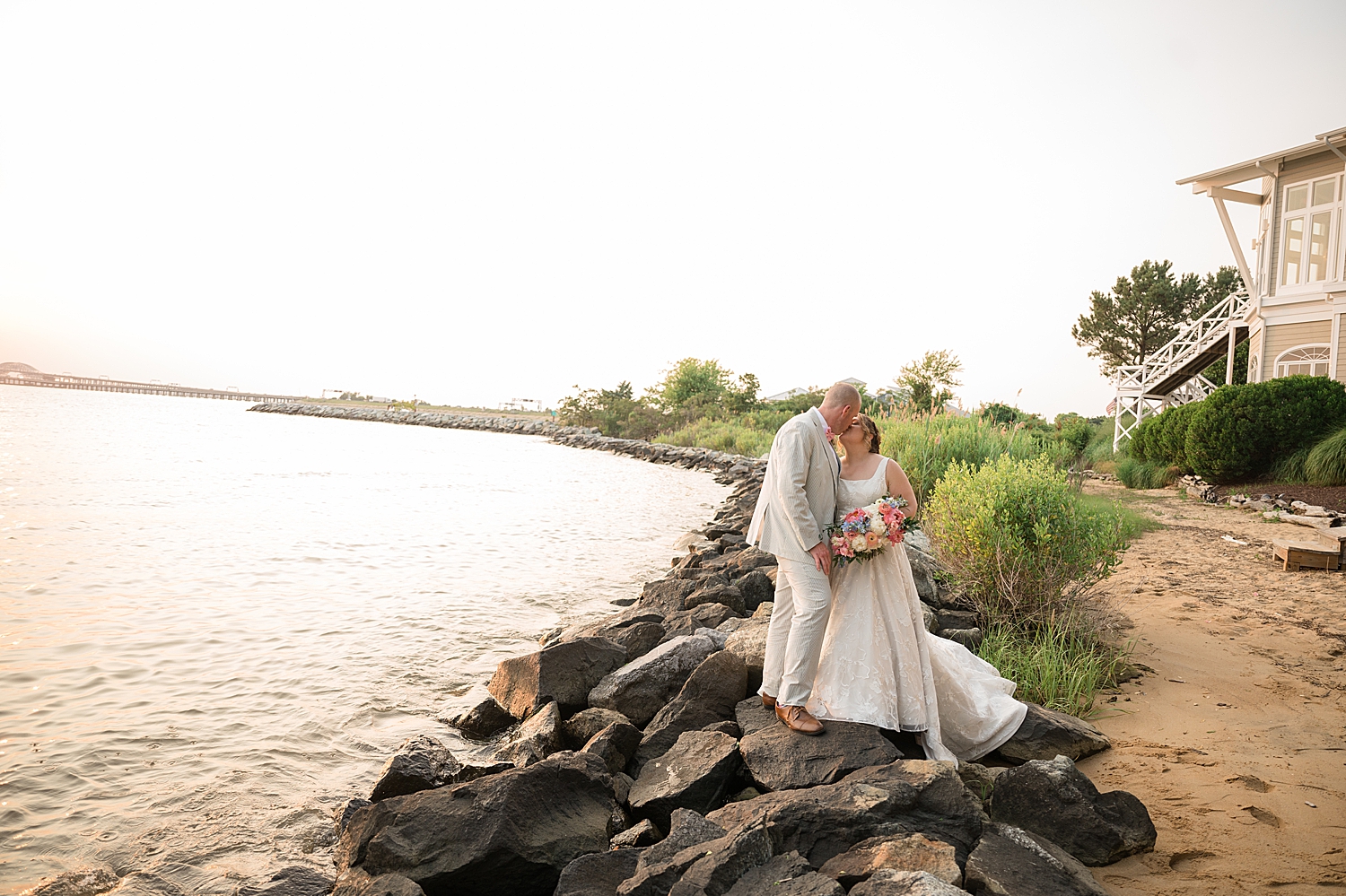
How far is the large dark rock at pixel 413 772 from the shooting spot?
4.62 meters

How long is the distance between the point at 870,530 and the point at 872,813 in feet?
5.50

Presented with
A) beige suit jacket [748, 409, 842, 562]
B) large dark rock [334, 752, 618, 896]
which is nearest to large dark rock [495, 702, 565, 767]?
large dark rock [334, 752, 618, 896]

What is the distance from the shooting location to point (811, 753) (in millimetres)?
4418

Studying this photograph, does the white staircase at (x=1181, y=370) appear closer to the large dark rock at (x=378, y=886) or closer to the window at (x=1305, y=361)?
the window at (x=1305, y=361)

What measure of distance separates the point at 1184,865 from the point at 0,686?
30.2 feet

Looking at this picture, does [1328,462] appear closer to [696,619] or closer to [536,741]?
[696,619]

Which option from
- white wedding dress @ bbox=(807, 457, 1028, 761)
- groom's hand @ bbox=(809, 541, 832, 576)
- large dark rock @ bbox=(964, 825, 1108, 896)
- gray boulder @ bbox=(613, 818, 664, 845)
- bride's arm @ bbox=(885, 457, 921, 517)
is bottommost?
gray boulder @ bbox=(613, 818, 664, 845)

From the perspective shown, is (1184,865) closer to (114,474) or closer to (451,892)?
(451,892)

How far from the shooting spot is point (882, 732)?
4.71 meters

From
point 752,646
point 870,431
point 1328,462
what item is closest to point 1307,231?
point 1328,462

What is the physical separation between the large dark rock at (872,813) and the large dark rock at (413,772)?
202 cm

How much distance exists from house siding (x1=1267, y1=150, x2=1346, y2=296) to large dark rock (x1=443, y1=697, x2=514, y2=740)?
26594 mm

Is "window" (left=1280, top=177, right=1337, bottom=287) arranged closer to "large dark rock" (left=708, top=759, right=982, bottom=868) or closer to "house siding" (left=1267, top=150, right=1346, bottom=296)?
"house siding" (left=1267, top=150, right=1346, bottom=296)

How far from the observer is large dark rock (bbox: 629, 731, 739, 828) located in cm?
449
